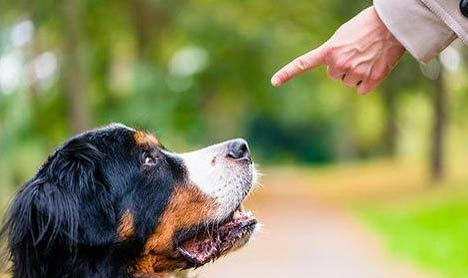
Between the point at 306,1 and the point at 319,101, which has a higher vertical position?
the point at 306,1

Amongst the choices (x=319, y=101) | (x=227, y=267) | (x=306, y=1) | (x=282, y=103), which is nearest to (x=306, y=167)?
(x=319, y=101)

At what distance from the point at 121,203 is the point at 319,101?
41.0 meters

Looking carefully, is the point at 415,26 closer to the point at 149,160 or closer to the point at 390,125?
the point at 149,160

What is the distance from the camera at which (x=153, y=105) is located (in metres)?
24.4

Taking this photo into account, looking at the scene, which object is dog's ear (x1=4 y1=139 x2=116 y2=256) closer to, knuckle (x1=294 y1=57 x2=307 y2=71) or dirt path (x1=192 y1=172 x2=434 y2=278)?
knuckle (x1=294 y1=57 x2=307 y2=71)

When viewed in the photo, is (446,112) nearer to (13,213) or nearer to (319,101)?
(319,101)

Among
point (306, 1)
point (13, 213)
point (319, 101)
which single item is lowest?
point (319, 101)

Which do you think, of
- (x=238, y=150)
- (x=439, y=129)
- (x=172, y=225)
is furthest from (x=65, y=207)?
(x=439, y=129)

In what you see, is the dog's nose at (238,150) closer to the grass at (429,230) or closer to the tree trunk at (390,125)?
the grass at (429,230)

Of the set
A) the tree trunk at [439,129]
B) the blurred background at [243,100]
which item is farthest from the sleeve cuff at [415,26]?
the tree trunk at [439,129]

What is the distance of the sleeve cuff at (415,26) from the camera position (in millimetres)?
3922

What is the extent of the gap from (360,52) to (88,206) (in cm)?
165

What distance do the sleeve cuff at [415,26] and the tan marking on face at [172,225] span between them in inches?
62.7

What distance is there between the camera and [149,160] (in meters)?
5.16
